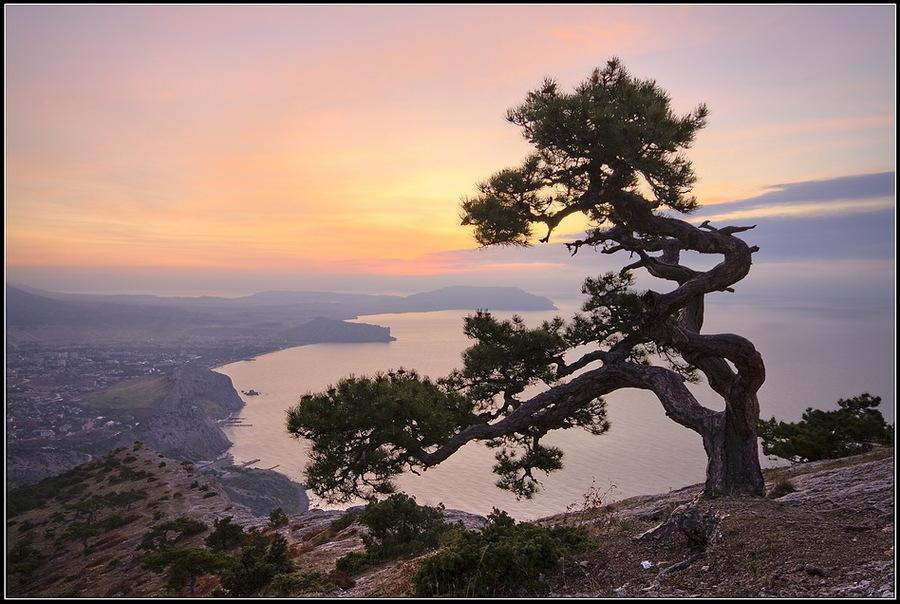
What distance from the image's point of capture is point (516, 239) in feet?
25.5

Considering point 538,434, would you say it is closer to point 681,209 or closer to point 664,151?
point 681,209

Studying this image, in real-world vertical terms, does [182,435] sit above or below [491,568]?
below

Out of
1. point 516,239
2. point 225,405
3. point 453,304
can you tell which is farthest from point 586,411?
point 453,304

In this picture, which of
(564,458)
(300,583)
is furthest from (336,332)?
(300,583)

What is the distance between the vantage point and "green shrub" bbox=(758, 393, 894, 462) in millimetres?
14398

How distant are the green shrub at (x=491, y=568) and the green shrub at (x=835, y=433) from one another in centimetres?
1326

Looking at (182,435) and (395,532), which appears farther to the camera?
(182,435)

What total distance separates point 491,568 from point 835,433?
14851 mm

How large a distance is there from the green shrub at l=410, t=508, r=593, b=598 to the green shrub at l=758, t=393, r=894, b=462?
1326 centimetres

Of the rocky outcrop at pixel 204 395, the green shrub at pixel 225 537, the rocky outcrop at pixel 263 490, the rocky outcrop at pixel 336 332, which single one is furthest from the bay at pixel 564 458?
the rocky outcrop at pixel 336 332

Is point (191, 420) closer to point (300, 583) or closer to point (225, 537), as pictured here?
point (225, 537)

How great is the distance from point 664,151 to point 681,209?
106 centimetres

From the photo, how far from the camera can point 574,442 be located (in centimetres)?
3091

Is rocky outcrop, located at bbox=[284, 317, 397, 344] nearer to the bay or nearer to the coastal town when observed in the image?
the coastal town
